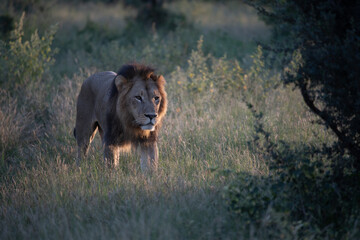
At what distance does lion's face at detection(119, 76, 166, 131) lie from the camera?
5176 mm

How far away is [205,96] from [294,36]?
4.23m

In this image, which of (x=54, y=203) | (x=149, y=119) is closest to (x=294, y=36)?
(x=149, y=119)

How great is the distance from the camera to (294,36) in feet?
13.3

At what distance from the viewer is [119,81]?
212 inches

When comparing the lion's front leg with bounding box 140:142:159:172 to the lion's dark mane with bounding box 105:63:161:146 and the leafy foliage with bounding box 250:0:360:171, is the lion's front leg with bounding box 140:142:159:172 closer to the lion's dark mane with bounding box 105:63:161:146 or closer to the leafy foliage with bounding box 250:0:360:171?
the lion's dark mane with bounding box 105:63:161:146

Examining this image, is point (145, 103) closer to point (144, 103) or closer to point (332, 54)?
point (144, 103)

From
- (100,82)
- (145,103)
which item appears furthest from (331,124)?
(100,82)

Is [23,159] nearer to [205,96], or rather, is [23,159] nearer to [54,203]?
[54,203]

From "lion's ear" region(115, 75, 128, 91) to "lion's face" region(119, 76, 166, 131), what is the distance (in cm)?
6

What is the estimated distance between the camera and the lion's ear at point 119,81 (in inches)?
211

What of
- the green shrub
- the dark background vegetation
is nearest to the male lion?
the dark background vegetation

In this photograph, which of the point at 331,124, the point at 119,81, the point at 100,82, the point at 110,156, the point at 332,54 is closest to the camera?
Result: the point at 332,54

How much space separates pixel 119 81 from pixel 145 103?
0.49 metres

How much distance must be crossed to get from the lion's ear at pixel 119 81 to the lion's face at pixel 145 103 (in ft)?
0.18
